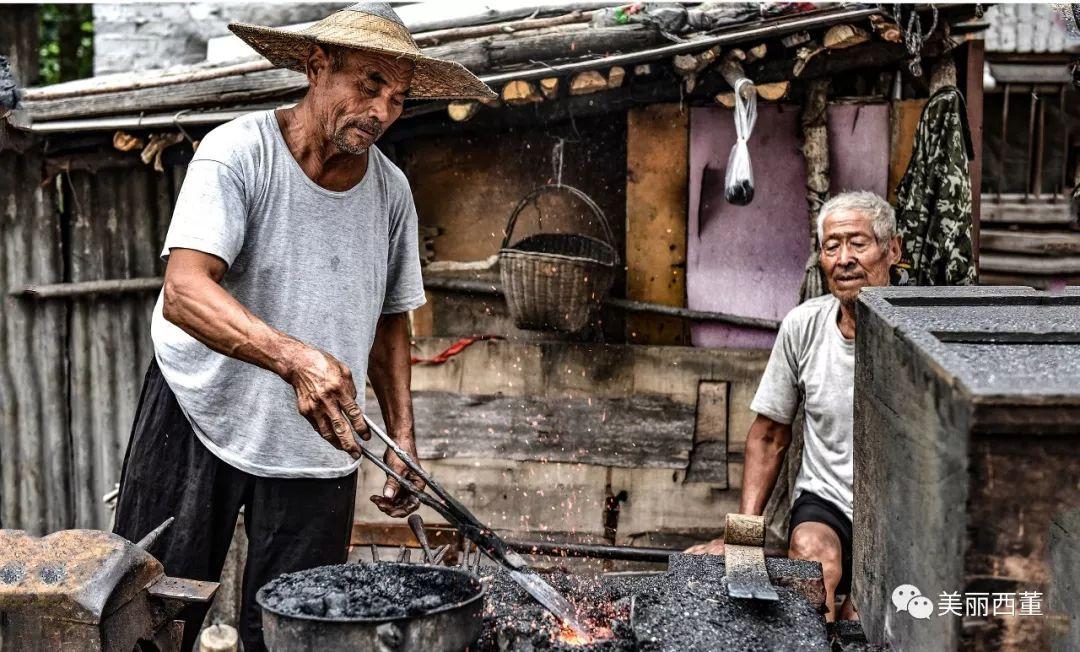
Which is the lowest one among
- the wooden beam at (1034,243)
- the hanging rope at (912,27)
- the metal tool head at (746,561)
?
the metal tool head at (746,561)

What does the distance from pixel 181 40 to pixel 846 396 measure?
566 cm

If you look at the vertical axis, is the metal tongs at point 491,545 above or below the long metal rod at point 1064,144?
below

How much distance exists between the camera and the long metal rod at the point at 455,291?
20.1ft

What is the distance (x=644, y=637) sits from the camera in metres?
2.75

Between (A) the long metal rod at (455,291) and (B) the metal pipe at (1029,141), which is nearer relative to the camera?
(A) the long metal rod at (455,291)

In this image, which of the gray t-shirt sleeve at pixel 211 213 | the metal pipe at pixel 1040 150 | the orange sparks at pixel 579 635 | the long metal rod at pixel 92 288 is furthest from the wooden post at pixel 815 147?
the metal pipe at pixel 1040 150

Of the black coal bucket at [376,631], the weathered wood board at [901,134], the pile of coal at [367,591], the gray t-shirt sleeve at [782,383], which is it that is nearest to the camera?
the black coal bucket at [376,631]

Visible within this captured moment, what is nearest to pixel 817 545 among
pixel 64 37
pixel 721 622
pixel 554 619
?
pixel 721 622

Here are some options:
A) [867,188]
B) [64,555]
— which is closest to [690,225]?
[867,188]

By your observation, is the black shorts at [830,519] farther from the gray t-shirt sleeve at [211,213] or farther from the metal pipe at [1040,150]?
the metal pipe at [1040,150]

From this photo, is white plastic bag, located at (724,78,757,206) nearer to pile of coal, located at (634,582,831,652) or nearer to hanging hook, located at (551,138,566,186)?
hanging hook, located at (551,138,566,186)

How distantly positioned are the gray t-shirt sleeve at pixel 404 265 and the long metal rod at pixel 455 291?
6.78ft

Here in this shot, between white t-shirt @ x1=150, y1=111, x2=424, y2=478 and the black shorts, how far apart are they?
2.00 metres

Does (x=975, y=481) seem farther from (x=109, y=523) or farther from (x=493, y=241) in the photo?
(x=109, y=523)
